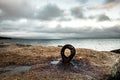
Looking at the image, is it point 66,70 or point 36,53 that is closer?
point 66,70

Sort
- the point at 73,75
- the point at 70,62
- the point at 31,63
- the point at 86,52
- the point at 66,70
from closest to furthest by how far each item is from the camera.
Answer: the point at 73,75
the point at 66,70
the point at 70,62
the point at 31,63
the point at 86,52

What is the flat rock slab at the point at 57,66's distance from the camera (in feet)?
66.6

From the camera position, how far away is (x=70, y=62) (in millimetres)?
24047

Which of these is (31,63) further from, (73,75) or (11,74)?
(73,75)

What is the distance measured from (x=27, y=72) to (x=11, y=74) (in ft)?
4.70

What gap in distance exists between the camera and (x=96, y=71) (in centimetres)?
2319

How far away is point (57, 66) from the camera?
2311cm

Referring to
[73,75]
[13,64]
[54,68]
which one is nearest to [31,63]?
[13,64]

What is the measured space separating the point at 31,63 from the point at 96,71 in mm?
7444

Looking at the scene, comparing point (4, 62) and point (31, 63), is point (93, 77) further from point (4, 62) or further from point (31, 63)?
point (4, 62)

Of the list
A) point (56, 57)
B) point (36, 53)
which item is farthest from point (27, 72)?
point (36, 53)

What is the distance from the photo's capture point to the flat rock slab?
20.3m

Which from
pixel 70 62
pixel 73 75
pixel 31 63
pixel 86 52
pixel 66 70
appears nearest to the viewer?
pixel 73 75

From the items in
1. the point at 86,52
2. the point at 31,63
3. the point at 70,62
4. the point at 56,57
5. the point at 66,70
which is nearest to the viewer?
the point at 66,70
